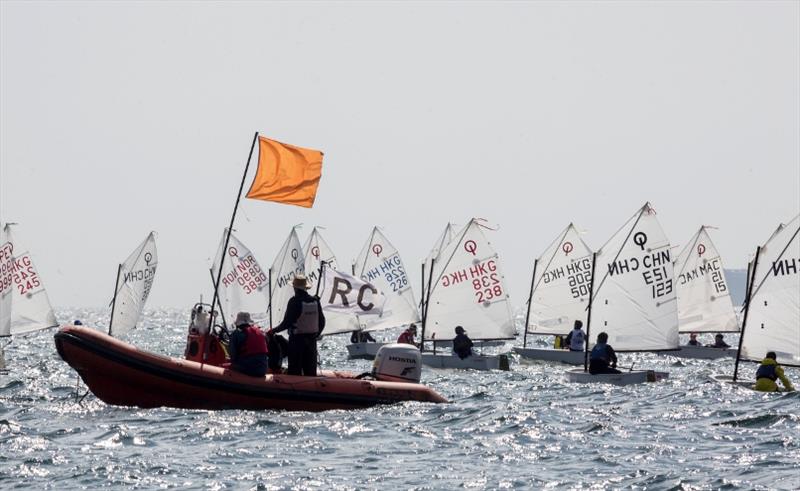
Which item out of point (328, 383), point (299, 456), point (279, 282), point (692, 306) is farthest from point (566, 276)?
point (299, 456)

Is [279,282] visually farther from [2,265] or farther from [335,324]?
[2,265]

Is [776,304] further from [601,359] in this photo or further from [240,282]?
[240,282]

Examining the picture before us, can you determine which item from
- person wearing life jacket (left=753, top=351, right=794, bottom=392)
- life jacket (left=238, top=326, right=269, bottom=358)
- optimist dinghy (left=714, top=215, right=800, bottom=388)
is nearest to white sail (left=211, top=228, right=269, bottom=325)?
optimist dinghy (left=714, top=215, right=800, bottom=388)

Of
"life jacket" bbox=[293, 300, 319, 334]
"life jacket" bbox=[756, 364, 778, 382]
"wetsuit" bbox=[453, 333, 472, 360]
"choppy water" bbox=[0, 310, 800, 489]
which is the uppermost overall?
"wetsuit" bbox=[453, 333, 472, 360]

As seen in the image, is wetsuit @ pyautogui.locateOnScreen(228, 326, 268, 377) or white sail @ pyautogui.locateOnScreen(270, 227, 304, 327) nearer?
wetsuit @ pyautogui.locateOnScreen(228, 326, 268, 377)

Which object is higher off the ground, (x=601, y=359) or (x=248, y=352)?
(x=601, y=359)

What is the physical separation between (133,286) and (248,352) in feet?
111

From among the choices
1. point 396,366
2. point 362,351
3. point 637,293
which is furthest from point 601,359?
point 362,351

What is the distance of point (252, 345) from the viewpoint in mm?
20891

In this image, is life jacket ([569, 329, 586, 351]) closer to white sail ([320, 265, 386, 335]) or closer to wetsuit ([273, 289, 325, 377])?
white sail ([320, 265, 386, 335])

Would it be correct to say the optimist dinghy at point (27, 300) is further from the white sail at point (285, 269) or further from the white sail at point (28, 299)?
the white sail at point (285, 269)

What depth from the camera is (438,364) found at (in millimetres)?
38938

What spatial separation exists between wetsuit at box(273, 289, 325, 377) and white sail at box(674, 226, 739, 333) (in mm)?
33730

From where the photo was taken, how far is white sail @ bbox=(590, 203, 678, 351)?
117 feet
